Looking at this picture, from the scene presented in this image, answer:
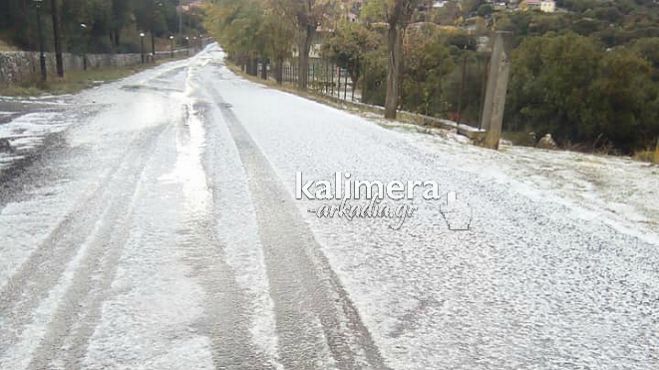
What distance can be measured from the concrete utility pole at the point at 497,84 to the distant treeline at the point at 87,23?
24.6 m

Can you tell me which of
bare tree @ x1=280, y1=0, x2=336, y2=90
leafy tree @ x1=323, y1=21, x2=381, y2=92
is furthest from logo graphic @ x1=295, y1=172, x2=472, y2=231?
leafy tree @ x1=323, y1=21, x2=381, y2=92

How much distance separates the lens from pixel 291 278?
9.88 ft

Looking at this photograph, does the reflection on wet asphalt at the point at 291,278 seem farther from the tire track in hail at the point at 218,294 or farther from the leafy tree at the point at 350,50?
the leafy tree at the point at 350,50

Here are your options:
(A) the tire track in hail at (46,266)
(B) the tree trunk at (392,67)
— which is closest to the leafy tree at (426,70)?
(B) the tree trunk at (392,67)

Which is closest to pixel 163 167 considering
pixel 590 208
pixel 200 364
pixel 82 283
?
pixel 82 283

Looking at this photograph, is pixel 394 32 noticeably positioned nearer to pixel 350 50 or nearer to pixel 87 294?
pixel 87 294

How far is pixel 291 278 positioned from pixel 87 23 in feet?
166

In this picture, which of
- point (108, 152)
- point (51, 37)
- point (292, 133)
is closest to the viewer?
point (108, 152)

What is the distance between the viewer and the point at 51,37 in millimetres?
37312

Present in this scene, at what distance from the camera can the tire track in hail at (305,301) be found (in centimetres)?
226

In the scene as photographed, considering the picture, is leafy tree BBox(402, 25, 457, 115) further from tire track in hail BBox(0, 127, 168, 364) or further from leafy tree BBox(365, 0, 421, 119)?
tire track in hail BBox(0, 127, 168, 364)

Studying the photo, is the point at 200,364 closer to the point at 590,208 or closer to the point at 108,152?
the point at 590,208

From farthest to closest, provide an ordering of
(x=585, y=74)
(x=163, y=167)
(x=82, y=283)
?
(x=585, y=74), (x=163, y=167), (x=82, y=283)

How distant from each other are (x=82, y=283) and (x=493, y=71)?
7221 millimetres
